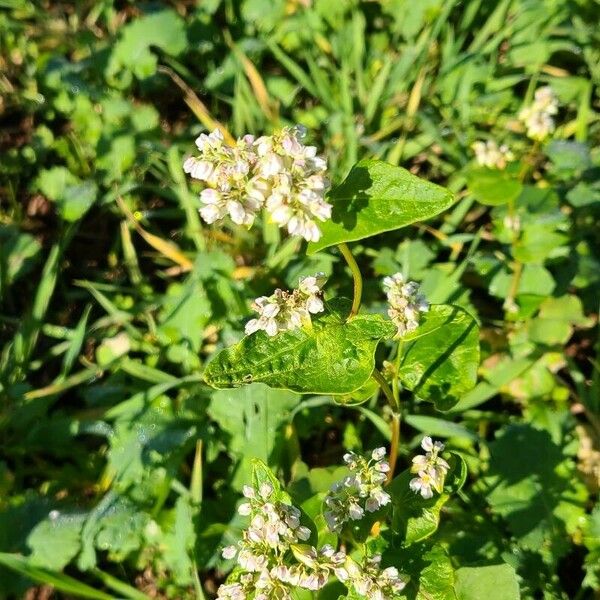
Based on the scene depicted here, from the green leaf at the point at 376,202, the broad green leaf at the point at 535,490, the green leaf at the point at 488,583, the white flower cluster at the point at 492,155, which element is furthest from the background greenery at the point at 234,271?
the green leaf at the point at 376,202

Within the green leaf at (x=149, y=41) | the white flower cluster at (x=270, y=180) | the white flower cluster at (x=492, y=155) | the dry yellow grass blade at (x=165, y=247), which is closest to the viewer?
the white flower cluster at (x=270, y=180)

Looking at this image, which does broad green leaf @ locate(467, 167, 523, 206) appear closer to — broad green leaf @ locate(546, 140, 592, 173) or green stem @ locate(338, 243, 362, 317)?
broad green leaf @ locate(546, 140, 592, 173)

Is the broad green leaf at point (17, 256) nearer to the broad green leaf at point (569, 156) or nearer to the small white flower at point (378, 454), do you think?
the small white flower at point (378, 454)

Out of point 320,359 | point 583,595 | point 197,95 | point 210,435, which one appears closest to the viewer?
point 320,359

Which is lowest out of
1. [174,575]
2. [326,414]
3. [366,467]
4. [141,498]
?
[174,575]

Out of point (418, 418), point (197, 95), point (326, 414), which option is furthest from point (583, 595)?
point (197, 95)

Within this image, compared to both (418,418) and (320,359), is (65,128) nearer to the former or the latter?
(418,418)

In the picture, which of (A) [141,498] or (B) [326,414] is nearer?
(A) [141,498]
